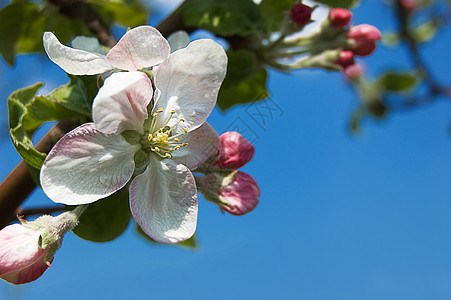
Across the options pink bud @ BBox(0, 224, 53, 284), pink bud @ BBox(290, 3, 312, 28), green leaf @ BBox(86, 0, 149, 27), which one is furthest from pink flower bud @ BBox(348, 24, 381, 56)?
pink bud @ BBox(0, 224, 53, 284)

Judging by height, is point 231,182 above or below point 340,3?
below

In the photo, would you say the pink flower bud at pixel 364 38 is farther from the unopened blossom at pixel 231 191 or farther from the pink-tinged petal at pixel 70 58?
the pink-tinged petal at pixel 70 58

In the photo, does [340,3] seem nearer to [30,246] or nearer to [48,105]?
[48,105]

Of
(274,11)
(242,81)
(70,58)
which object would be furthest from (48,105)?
(274,11)

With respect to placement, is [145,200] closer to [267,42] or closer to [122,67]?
[122,67]

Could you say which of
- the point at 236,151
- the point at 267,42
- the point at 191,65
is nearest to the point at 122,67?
the point at 191,65

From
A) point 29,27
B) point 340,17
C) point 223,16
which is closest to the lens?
point 223,16
